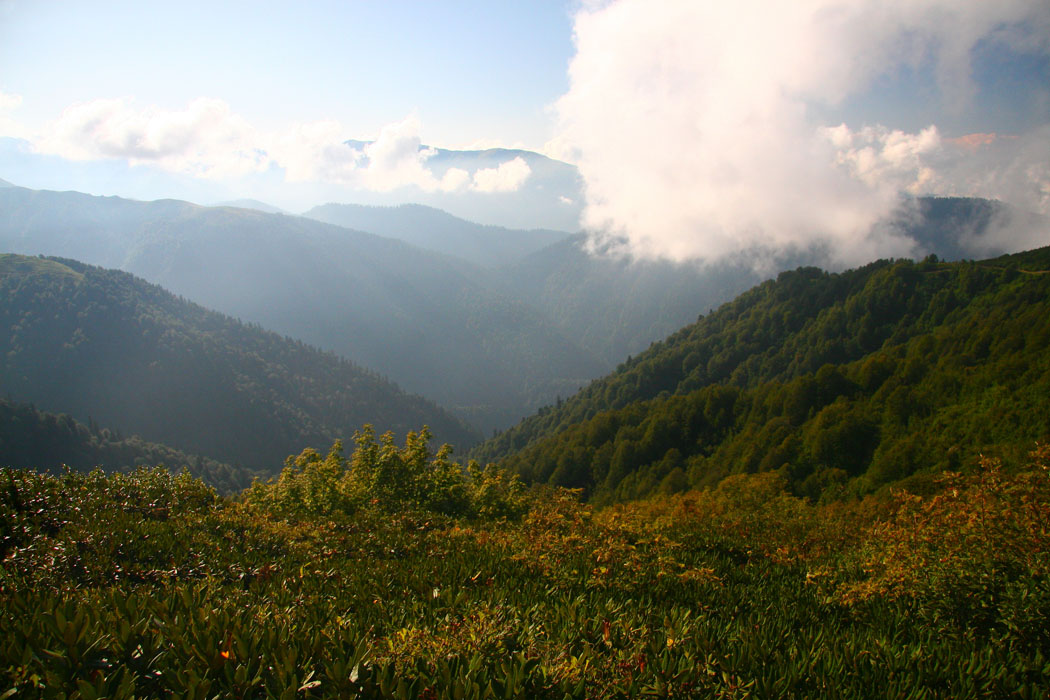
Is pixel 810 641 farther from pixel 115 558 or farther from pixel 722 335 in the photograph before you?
pixel 722 335

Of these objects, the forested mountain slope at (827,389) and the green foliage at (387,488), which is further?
the forested mountain slope at (827,389)

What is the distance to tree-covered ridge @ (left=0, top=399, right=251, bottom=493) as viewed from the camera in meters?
148

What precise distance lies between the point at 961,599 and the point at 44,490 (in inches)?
636

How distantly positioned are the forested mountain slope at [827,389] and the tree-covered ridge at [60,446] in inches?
4335

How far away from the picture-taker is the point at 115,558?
8.34 m

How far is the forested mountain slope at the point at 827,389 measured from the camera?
Answer: 5394 centimetres

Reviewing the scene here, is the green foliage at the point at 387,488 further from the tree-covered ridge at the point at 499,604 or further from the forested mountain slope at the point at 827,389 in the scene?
the forested mountain slope at the point at 827,389

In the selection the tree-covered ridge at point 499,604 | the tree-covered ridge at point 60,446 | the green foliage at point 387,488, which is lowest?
the tree-covered ridge at point 60,446

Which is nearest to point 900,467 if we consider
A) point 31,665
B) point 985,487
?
point 985,487

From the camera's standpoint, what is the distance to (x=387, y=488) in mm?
21344

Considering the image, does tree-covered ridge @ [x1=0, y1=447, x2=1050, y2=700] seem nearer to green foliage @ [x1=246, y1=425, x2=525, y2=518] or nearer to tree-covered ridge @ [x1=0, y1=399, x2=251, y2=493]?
green foliage @ [x1=246, y1=425, x2=525, y2=518]

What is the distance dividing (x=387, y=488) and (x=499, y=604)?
16.2m

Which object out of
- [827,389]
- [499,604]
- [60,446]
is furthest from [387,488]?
[60,446]

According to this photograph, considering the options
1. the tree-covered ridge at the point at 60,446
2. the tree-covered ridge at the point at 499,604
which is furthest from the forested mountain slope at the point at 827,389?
the tree-covered ridge at the point at 60,446
